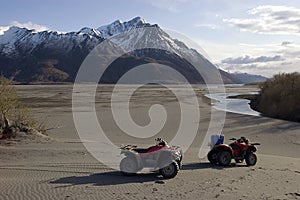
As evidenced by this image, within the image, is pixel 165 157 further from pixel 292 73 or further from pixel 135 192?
pixel 292 73

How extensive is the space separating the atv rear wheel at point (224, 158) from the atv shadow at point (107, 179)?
355 cm

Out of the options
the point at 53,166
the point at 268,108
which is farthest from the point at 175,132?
the point at 268,108

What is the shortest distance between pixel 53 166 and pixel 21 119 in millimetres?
9712

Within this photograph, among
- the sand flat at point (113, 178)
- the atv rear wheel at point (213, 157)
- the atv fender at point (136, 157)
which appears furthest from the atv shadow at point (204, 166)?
the atv fender at point (136, 157)

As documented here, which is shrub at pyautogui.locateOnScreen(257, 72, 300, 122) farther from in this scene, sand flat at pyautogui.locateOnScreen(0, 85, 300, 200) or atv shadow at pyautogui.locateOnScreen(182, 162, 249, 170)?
atv shadow at pyautogui.locateOnScreen(182, 162, 249, 170)

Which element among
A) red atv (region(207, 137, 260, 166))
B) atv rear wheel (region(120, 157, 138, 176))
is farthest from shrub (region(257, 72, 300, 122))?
atv rear wheel (region(120, 157, 138, 176))

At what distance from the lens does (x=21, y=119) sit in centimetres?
2338

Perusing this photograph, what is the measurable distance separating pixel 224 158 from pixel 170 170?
3673mm

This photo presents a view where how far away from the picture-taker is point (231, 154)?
16094mm

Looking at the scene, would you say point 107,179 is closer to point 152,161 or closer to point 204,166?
point 152,161

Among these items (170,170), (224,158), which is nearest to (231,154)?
(224,158)

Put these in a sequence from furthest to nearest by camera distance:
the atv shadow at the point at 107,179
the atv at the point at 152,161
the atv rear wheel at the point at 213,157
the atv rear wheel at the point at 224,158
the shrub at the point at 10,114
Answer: the shrub at the point at 10,114, the atv rear wheel at the point at 213,157, the atv rear wheel at the point at 224,158, the atv at the point at 152,161, the atv shadow at the point at 107,179

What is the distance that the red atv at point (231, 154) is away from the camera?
16.0m

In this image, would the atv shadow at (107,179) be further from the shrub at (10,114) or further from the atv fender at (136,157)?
the shrub at (10,114)
